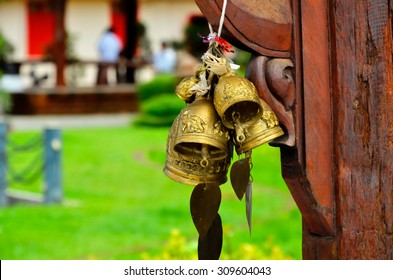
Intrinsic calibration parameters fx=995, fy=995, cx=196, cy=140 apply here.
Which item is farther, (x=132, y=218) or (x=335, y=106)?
(x=132, y=218)

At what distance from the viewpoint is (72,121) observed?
1622cm

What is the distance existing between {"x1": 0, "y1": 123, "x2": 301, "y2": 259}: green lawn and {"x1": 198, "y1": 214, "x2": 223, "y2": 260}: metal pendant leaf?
2252 mm

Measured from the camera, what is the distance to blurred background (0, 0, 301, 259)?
21.7 ft

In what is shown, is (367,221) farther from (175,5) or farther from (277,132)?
(175,5)

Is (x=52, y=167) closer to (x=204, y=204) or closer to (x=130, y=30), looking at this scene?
(x=204, y=204)

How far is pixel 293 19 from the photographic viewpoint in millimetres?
2113

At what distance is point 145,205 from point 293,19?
20.3 ft

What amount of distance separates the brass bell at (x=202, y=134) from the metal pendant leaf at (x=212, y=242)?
0.53 ft

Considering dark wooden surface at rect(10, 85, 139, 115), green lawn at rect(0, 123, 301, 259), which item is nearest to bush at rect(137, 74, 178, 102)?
dark wooden surface at rect(10, 85, 139, 115)

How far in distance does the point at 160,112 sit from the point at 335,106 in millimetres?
12768

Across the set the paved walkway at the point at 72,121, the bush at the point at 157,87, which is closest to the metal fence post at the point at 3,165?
the paved walkway at the point at 72,121

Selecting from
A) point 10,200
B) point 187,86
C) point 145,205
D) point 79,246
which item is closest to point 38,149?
point 10,200

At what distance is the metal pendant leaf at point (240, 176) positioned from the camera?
6.85 feet

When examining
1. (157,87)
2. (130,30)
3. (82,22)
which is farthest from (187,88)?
(82,22)
